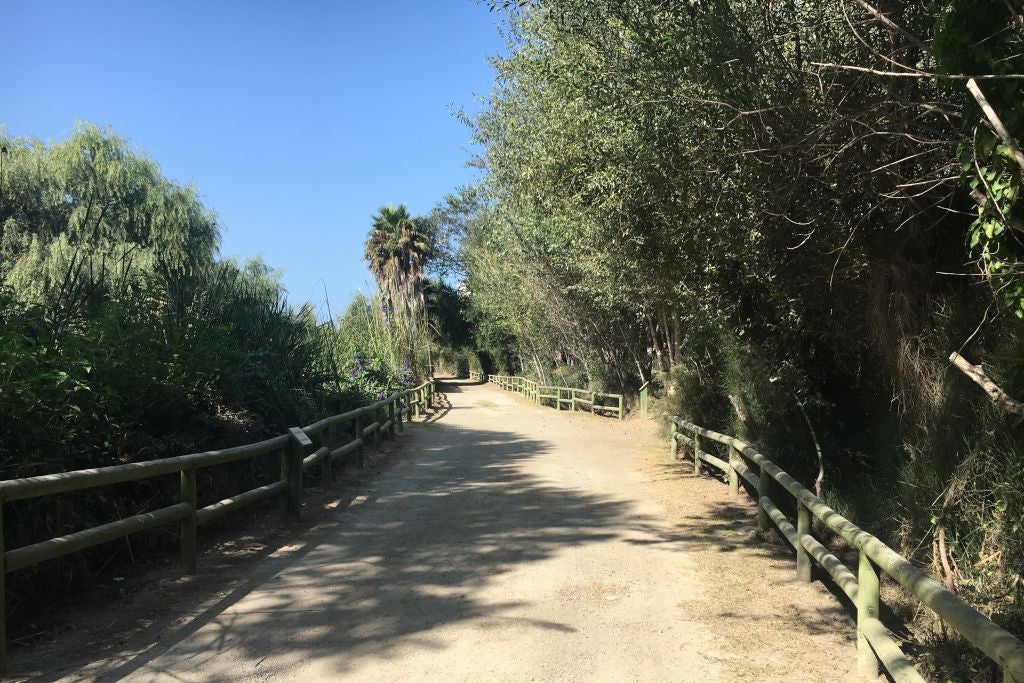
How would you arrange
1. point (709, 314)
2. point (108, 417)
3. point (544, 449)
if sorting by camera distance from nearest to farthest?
1. point (108, 417)
2. point (709, 314)
3. point (544, 449)

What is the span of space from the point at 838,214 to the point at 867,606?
3982mm

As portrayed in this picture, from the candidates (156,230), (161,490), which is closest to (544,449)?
(161,490)

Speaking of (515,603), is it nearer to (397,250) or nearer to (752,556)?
(752,556)

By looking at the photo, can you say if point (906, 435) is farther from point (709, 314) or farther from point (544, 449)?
point (544, 449)

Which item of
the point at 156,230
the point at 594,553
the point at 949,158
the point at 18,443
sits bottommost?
the point at 594,553

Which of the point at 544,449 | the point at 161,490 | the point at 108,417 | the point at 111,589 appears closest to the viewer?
the point at 111,589

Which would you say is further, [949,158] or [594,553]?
[594,553]

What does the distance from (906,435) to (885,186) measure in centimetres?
223

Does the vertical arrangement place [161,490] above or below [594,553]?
above

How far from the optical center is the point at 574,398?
85.0ft

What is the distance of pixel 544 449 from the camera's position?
14070mm

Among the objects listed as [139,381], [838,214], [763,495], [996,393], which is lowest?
[763,495]

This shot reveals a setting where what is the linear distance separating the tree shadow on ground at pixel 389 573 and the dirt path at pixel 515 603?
19 mm

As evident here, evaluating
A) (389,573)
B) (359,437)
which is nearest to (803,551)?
(389,573)
